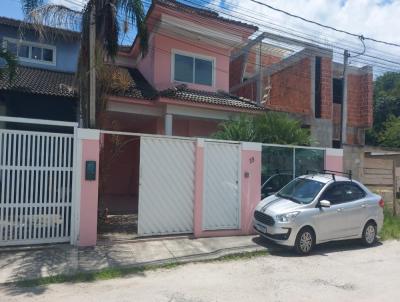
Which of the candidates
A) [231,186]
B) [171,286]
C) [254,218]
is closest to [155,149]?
[231,186]

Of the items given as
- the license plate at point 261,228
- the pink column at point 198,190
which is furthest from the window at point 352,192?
the pink column at point 198,190

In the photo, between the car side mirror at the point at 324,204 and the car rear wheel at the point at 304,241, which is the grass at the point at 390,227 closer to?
the car side mirror at the point at 324,204

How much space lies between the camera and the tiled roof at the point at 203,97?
12.5m

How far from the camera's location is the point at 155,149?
8625 millimetres

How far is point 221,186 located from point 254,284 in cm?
356

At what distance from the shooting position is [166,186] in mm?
8711

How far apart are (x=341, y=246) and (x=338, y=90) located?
44.1ft

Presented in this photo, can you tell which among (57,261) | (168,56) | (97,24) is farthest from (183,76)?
(57,261)

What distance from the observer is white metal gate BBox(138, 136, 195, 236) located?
27.9ft

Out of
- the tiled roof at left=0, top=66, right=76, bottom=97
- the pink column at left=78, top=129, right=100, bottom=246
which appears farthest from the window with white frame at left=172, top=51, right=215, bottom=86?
the pink column at left=78, top=129, right=100, bottom=246

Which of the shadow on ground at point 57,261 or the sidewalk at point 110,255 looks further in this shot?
the sidewalk at point 110,255

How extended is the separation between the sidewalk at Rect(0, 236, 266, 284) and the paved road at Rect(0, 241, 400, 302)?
48 centimetres

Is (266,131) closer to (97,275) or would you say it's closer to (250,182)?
(250,182)

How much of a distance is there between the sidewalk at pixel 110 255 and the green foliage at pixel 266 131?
10.9 feet
